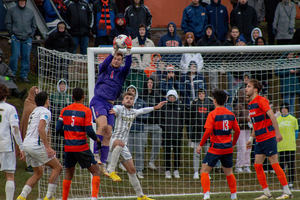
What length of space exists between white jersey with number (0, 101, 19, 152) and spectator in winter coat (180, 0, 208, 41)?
290 inches

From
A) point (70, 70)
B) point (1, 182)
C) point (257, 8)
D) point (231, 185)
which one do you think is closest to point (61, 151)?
Result: point (1, 182)

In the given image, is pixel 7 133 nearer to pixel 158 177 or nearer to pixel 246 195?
pixel 158 177

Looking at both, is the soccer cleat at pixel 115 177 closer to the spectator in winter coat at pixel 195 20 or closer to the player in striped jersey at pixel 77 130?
the player in striped jersey at pixel 77 130

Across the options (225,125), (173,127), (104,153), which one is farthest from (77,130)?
(173,127)

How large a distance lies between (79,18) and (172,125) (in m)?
5.22

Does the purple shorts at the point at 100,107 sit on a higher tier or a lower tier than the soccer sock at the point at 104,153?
higher

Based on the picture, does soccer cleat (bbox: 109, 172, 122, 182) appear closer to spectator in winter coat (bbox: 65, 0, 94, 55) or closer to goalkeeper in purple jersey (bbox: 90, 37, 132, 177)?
goalkeeper in purple jersey (bbox: 90, 37, 132, 177)

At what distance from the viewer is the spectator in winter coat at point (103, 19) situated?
1196cm

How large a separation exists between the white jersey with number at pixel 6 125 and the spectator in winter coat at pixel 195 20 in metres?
7.35

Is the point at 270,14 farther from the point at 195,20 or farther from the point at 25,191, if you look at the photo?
the point at 25,191

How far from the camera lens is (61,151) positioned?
27.4 feet

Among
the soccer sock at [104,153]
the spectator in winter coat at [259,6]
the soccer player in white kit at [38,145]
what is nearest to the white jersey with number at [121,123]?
the soccer sock at [104,153]

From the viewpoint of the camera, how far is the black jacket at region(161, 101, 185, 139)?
888 centimetres

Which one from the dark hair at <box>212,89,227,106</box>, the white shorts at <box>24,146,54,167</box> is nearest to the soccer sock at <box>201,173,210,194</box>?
the dark hair at <box>212,89,227,106</box>
